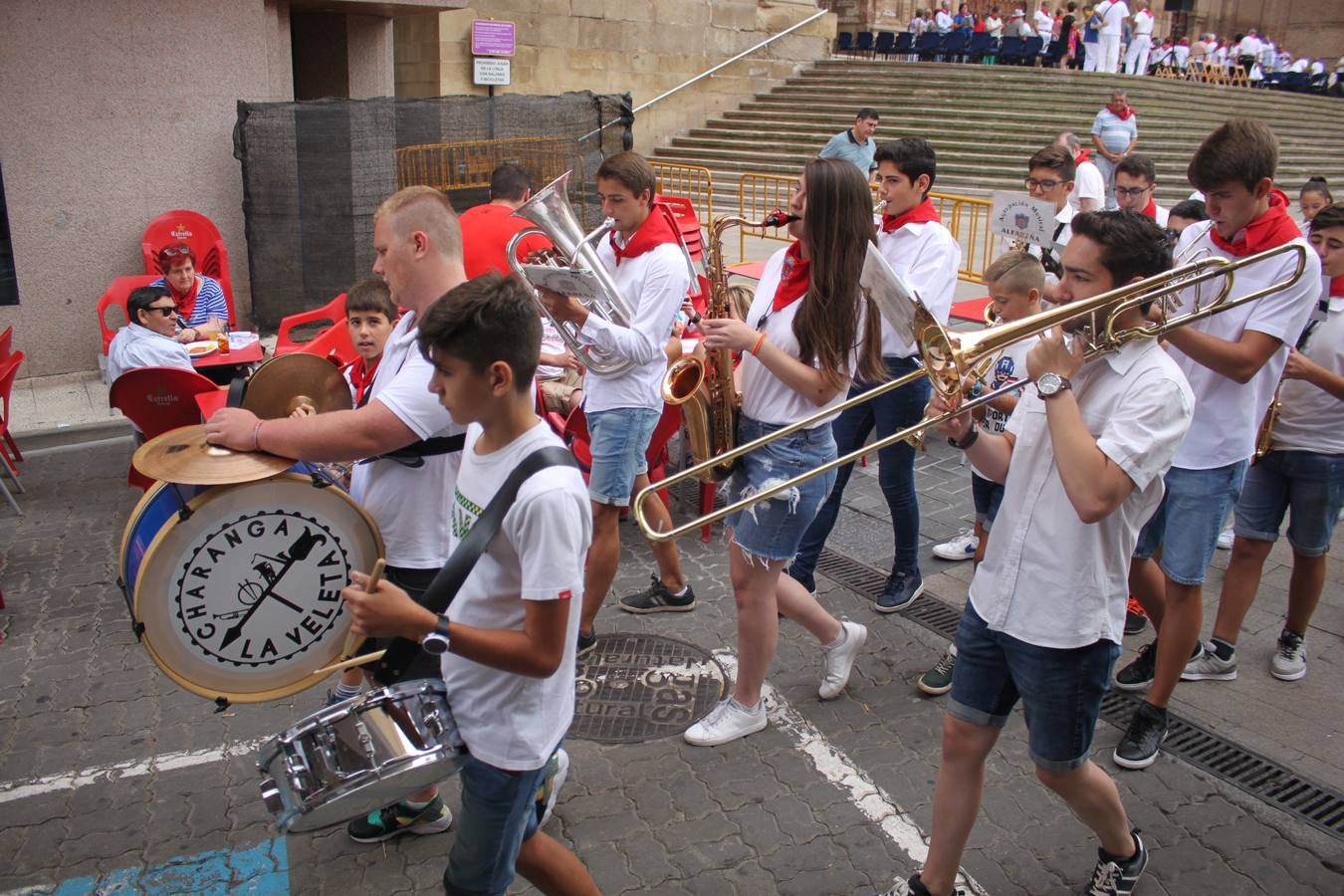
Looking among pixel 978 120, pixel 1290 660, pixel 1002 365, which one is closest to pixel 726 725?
pixel 1002 365

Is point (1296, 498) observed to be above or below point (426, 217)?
below

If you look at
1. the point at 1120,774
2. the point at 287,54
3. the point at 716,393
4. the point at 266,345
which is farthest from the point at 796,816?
the point at 287,54

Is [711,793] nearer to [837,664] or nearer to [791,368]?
[837,664]

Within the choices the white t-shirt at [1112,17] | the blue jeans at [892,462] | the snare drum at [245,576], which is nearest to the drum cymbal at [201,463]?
the snare drum at [245,576]

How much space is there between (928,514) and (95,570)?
4.56 meters

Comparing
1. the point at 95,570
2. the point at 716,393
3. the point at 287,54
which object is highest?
the point at 287,54

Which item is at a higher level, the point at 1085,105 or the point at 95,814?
the point at 1085,105

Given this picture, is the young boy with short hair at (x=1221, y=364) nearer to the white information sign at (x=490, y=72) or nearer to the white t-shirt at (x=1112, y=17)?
the white information sign at (x=490, y=72)

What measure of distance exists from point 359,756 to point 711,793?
172 centimetres

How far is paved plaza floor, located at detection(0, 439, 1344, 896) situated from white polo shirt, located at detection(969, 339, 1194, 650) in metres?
1.10

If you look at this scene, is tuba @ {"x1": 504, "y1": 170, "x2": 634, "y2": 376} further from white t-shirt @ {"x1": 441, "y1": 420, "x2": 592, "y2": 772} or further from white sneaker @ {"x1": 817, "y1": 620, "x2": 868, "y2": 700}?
white t-shirt @ {"x1": 441, "y1": 420, "x2": 592, "y2": 772}

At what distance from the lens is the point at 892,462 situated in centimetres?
501

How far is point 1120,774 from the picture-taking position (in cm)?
387

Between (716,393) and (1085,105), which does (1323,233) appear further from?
(1085,105)
